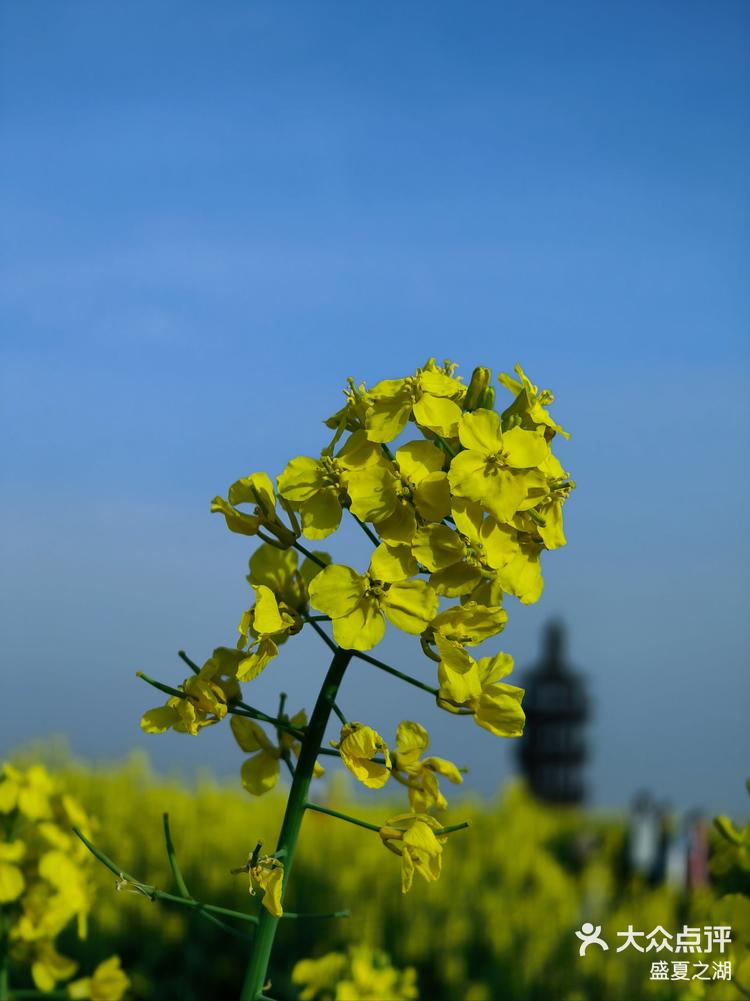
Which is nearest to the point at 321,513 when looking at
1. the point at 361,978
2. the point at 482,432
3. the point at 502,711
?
the point at 482,432

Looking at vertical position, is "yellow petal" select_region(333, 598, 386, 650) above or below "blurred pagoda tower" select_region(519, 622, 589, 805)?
below

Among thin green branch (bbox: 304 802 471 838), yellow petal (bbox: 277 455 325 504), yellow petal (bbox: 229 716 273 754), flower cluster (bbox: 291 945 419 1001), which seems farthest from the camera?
flower cluster (bbox: 291 945 419 1001)

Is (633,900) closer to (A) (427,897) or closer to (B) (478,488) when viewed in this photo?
(A) (427,897)

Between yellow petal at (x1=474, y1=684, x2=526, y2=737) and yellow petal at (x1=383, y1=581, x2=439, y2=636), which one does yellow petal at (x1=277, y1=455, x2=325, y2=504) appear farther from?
yellow petal at (x1=474, y1=684, x2=526, y2=737)

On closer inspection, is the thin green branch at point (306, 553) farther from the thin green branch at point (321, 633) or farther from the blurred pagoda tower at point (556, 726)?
the blurred pagoda tower at point (556, 726)

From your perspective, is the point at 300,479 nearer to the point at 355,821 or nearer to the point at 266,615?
the point at 266,615

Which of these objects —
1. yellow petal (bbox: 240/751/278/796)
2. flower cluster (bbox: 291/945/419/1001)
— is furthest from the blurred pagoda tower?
yellow petal (bbox: 240/751/278/796)
